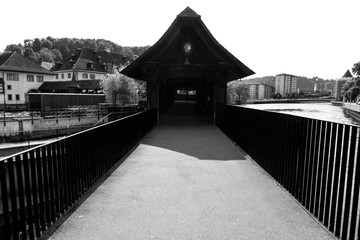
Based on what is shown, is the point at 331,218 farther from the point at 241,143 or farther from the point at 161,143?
the point at 161,143

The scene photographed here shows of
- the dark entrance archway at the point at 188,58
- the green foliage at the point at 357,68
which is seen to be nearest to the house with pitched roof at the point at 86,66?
the dark entrance archway at the point at 188,58

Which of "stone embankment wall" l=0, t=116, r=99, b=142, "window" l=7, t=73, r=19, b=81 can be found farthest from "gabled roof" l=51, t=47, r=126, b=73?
"stone embankment wall" l=0, t=116, r=99, b=142

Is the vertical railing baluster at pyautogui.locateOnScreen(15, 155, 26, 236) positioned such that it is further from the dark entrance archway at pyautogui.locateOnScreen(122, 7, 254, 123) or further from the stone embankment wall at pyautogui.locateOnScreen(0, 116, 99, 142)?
the stone embankment wall at pyautogui.locateOnScreen(0, 116, 99, 142)

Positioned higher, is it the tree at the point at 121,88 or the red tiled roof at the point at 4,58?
the red tiled roof at the point at 4,58

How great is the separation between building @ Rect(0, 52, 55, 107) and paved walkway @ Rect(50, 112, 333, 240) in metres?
50.8

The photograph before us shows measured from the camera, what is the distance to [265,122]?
20.5 ft

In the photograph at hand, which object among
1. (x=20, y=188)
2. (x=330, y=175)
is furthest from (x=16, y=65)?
(x=330, y=175)

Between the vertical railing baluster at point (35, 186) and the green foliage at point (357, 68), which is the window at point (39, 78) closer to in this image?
the vertical railing baluster at point (35, 186)

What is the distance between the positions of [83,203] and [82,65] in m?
70.9

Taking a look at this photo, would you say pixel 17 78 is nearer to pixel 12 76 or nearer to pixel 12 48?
pixel 12 76

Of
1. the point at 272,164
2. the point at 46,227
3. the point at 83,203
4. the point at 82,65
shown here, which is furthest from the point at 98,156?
the point at 82,65

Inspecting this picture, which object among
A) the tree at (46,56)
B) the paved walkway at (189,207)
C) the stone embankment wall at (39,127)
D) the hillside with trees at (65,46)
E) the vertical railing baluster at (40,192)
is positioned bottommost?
the stone embankment wall at (39,127)

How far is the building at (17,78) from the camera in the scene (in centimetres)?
4844

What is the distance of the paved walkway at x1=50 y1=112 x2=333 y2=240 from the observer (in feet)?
11.4
